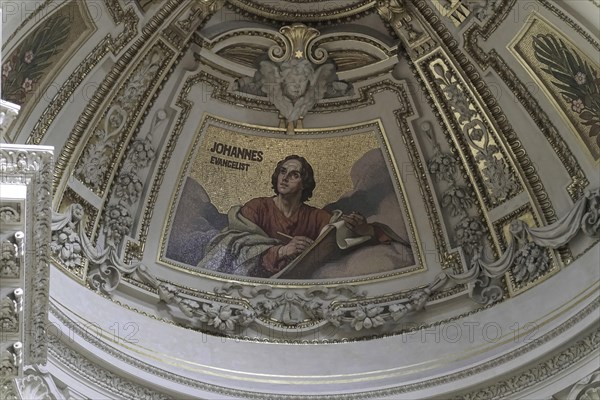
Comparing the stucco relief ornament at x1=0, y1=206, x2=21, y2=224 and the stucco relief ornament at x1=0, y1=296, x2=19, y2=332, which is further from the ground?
the stucco relief ornament at x1=0, y1=206, x2=21, y2=224

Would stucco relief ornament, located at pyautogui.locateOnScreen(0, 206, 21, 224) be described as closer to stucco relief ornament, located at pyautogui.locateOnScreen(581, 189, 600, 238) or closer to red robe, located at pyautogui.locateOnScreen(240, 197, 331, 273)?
red robe, located at pyautogui.locateOnScreen(240, 197, 331, 273)

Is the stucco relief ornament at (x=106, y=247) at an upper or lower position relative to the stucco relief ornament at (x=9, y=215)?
→ upper

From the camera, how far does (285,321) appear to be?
17.1m

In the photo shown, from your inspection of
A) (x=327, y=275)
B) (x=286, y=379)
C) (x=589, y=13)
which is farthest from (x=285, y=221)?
(x=589, y=13)

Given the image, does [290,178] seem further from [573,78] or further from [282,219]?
[573,78]

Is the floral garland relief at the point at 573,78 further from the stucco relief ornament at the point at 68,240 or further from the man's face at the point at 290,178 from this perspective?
the stucco relief ornament at the point at 68,240

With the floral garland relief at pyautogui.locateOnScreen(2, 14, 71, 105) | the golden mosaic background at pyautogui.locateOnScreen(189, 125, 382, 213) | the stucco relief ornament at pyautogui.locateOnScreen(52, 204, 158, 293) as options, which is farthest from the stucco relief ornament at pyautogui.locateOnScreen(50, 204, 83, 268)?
the golden mosaic background at pyautogui.locateOnScreen(189, 125, 382, 213)

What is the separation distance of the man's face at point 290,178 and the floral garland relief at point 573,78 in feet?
10.6

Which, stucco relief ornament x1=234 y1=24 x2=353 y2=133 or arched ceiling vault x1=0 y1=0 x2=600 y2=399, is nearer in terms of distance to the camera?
arched ceiling vault x1=0 y1=0 x2=600 y2=399

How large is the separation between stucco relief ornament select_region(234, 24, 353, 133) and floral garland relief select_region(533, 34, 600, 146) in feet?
8.47

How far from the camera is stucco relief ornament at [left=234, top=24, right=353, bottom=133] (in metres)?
17.6

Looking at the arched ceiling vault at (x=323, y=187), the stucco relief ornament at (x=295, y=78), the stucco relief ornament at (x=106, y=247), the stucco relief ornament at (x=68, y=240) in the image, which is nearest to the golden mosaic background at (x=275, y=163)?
the arched ceiling vault at (x=323, y=187)

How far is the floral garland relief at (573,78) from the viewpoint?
15.9 metres

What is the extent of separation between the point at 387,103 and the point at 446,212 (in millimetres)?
1448
